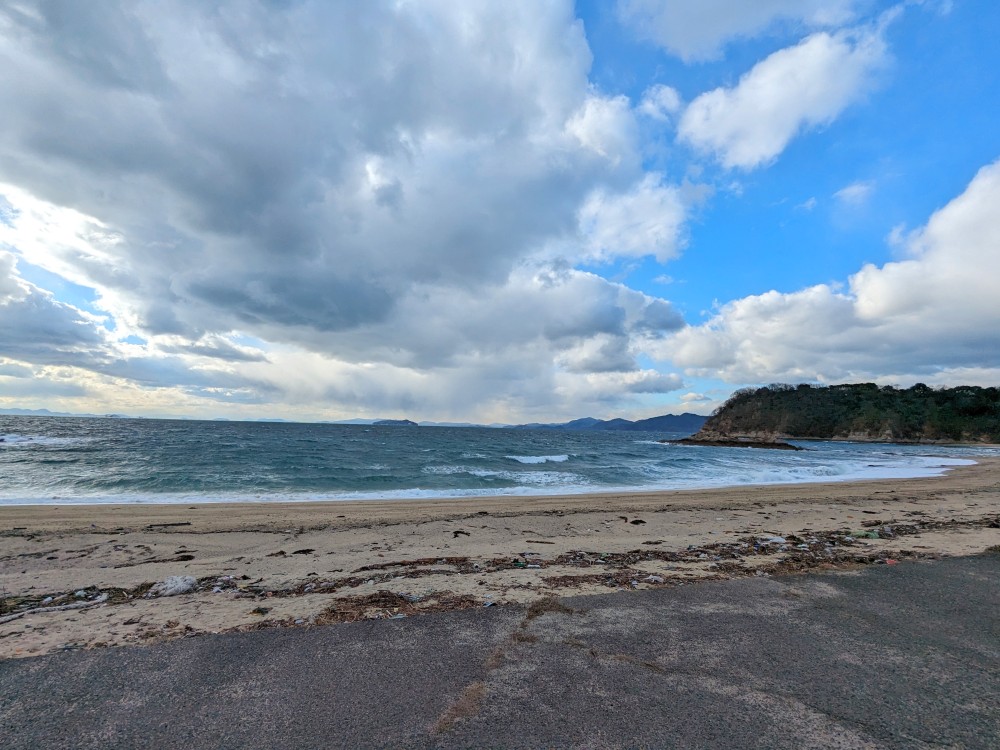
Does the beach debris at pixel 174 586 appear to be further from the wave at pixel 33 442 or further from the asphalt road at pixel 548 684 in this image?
the wave at pixel 33 442

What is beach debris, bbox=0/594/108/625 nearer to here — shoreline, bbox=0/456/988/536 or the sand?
the sand

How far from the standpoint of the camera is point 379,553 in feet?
26.2

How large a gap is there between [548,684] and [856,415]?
147 metres

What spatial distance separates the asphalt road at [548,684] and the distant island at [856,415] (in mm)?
88131

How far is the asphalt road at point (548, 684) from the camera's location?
260cm

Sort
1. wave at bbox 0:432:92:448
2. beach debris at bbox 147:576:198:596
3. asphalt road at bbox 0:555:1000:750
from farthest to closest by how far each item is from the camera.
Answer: wave at bbox 0:432:92:448
beach debris at bbox 147:576:198:596
asphalt road at bbox 0:555:1000:750

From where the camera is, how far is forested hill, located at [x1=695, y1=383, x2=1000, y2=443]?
102375 mm

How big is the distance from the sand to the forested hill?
105468 millimetres

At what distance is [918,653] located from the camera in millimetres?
3602

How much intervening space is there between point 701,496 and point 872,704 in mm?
15936

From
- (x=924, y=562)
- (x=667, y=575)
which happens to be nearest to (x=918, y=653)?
(x=667, y=575)

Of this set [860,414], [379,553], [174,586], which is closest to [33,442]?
[379,553]

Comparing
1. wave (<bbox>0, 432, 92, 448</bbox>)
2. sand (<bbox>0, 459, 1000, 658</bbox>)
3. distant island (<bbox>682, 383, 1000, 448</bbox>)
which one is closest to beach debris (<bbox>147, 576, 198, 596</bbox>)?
sand (<bbox>0, 459, 1000, 658</bbox>)

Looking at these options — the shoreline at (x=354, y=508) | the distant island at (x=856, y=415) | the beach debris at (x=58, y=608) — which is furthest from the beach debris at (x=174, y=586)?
the distant island at (x=856, y=415)
